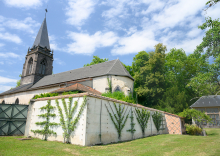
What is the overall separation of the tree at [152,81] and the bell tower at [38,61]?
20825 mm

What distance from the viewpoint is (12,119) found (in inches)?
428

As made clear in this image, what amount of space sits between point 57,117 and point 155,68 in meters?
24.5

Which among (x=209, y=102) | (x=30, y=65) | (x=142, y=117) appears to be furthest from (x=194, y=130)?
(x=30, y=65)

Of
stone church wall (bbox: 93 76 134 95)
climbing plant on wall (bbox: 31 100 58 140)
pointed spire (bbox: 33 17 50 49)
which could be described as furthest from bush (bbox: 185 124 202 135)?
pointed spire (bbox: 33 17 50 49)

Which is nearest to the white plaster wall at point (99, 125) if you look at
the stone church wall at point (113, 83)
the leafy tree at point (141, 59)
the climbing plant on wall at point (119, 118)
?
the climbing plant on wall at point (119, 118)

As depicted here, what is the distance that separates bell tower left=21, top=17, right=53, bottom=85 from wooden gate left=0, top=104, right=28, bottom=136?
21.5 metres

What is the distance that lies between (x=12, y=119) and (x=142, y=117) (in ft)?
34.8

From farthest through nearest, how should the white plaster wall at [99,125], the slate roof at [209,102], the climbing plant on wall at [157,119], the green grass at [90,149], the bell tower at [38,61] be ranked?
the bell tower at [38,61] → the slate roof at [209,102] → the climbing plant on wall at [157,119] → the white plaster wall at [99,125] → the green grass at [90,149]

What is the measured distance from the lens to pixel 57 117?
29.7 feet

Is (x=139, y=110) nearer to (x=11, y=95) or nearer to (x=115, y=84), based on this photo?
(x=115, y=84)

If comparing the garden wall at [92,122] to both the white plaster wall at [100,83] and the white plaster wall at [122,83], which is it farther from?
the white plaster wall at [100,83]

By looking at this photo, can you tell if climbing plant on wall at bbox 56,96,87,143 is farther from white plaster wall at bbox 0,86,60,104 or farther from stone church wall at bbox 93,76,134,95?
white plaster wall at bbox 0,86,60,104

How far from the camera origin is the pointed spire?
33259mm

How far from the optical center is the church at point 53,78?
2019 centimetres
